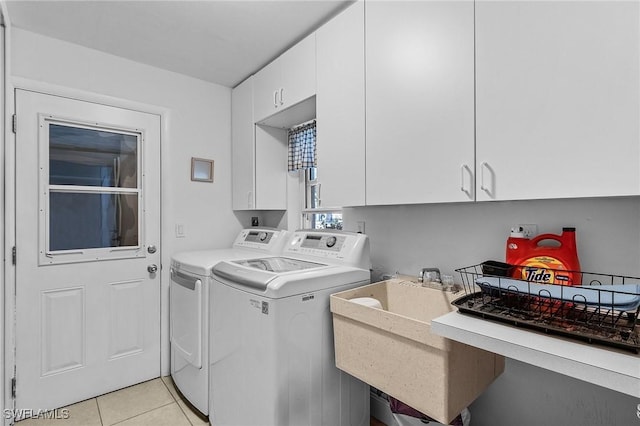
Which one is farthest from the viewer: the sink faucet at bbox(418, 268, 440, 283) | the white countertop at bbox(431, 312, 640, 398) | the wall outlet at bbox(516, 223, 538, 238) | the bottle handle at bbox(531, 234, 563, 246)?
the sink faucet at bbox(418, 268, 440, 283)

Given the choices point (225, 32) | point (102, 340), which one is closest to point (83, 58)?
point (225, 32)

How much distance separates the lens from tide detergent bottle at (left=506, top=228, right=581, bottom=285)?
1.14 metres

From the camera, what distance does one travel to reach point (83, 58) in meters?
2.19

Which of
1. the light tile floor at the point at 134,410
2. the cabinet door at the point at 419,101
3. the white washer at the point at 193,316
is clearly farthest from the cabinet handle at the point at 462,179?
the light tile floor at the point at 134,410

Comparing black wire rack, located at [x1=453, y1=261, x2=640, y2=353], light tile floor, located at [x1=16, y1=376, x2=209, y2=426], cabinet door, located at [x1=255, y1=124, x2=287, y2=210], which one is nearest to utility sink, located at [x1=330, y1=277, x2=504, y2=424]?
black wire rack, located at [x1=453, y1=261, x2=640, y2=353]

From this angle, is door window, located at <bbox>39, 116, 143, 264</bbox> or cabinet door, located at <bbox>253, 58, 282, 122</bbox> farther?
cabinet door, located at <bbox>253, 58, 282, 122</bbox>

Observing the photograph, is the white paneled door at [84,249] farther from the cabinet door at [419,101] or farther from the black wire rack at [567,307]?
the black wire rack at [567,307]

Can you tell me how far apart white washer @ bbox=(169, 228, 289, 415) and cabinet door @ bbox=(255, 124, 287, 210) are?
0.94 ft

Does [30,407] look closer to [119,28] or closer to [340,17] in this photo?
[119,28]

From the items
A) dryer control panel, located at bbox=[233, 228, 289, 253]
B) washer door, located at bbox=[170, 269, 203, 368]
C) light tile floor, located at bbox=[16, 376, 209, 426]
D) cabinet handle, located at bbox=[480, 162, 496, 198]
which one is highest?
cabinet handle, located at bbox=[480, 162, 496, 198]

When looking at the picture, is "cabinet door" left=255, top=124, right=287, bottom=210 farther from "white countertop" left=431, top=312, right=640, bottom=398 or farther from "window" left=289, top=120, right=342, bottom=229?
"white countertop" left=431, top=312, right=640, bottom=398

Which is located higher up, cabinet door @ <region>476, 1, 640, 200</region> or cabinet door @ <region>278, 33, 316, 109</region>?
cabinet door @ <region>278, 33, 316, 109</region>

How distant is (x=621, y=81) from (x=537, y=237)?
595mm

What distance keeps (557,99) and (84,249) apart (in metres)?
2.71
